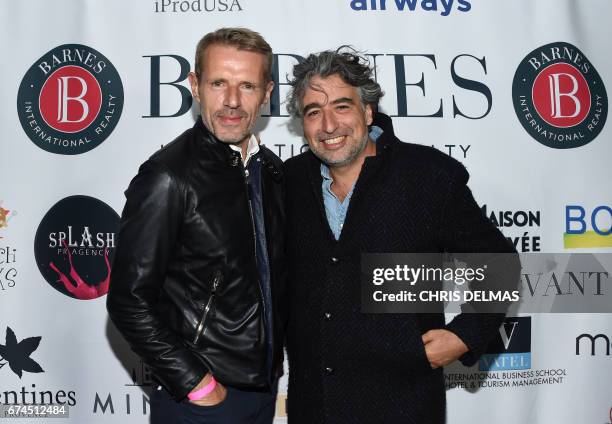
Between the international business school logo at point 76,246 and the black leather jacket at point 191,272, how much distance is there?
1.03 metres

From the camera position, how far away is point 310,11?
276 centimetres

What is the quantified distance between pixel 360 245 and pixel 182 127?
3.94 ft

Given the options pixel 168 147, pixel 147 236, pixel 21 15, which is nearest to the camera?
pixel 147 236

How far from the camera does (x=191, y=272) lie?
5.90ft

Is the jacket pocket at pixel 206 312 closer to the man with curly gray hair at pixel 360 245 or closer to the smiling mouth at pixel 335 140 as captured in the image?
the man with curly gray hair at pixel 360 245

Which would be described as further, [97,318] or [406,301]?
[97,318]

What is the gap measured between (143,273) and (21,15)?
5.43ft

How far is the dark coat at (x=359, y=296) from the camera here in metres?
1.91

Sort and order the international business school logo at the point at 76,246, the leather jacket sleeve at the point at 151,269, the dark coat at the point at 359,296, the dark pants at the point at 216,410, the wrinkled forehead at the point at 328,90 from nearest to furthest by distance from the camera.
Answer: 1. the leather jacket sleeve at the point at 151,269
2. the dark pants at the point at 216,410
3. the dark coat at the point at 359,296
4. the wrinkled forehead at the point at 328,90
5. the international business school logo at the point at 76,246

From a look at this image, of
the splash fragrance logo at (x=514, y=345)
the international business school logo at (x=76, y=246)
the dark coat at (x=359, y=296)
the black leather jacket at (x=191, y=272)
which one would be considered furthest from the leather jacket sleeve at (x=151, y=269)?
the splash fragrance logo at (x=514, y=345)

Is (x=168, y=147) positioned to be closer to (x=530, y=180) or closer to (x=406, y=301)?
(x=406, y=301)

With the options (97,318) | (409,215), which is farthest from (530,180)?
(97,318)

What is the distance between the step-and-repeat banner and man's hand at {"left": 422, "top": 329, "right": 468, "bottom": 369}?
940mm

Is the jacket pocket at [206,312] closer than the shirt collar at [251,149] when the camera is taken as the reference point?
Yes
